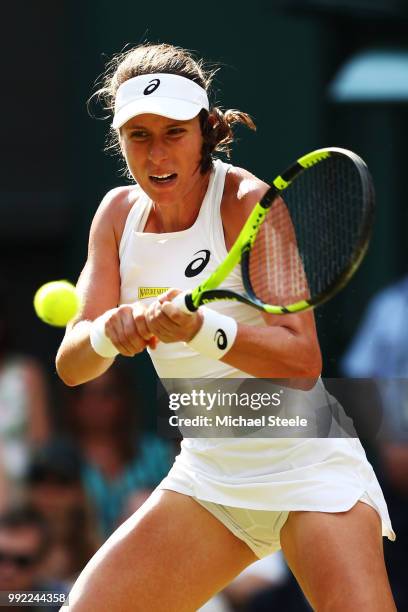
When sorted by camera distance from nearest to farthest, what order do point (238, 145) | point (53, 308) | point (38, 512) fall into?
point (53, 308) < point (38, 512) < point (238, 145)

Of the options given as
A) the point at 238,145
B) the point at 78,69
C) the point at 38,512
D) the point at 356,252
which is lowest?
the point at 38,512

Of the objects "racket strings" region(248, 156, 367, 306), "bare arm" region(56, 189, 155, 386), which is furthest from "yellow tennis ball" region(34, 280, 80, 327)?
"racket strings" region(248, 156, 367, 306)

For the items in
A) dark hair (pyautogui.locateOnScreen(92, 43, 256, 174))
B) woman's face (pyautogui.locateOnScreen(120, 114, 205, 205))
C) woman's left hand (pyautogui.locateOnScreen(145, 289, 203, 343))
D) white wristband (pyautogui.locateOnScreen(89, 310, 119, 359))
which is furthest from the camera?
dark hair (pyautogui.locateOnScreen(92, 43, 256, 174))

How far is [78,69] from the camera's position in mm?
5836

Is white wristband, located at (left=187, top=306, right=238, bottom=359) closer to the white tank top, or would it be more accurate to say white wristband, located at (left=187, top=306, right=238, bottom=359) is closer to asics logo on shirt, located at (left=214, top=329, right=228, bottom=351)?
asics logo on shirt, located at (left=214, top=329, right=228, bottom=351)

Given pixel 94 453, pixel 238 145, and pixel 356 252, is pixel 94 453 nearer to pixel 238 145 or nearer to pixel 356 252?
pixel 238 145

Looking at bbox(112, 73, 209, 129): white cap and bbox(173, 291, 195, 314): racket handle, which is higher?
bbox(112, 73, 209, 129): white cap

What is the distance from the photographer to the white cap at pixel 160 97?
3.07 meters

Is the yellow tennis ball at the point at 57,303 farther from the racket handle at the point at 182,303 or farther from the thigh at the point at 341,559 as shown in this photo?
the thigh at the point at 341,559

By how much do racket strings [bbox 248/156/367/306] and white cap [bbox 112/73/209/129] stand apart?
286mm

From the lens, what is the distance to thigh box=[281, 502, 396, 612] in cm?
288

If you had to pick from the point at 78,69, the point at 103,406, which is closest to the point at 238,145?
the point at 78,69

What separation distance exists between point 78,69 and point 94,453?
1.87 meters

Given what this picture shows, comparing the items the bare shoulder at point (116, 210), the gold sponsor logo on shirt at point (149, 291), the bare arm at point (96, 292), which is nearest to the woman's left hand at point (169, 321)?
the bare arm at point (96, 292)
